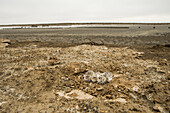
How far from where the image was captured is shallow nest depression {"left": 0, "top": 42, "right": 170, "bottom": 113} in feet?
11.5

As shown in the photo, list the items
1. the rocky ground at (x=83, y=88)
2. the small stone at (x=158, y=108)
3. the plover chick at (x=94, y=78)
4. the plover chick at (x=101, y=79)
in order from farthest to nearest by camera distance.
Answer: the plover chick at (x=94, y=78)
the plover chick at (x=101, y=79)
the rocky ground at (x=83, y=88)
the small stone at (x=158, y=108)

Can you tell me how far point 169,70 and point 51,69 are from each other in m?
5.15

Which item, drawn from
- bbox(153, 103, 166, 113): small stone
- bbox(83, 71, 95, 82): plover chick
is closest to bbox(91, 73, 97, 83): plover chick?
bbox(83, 71, 95, 82): plover chick

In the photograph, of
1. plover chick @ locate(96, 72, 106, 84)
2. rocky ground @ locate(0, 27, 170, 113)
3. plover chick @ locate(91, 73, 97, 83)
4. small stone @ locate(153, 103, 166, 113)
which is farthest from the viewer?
plover chick @ locate(91, 73, 97, 83)

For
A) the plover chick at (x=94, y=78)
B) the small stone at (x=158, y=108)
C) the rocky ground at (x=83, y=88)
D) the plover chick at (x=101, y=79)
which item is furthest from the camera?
the plover chick at (x=94, y=78)

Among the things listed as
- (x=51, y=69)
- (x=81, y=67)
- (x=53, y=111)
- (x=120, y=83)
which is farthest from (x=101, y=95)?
(x=51, y=69)

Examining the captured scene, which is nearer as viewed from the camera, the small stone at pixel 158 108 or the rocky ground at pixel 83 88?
the small stone at pixel 158 108

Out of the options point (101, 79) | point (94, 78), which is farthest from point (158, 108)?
point (94, 78)

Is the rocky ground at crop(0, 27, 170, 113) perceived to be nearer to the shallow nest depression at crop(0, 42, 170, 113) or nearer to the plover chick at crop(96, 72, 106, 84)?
the shallow nest depression at crop(0, 42, 170, 113)

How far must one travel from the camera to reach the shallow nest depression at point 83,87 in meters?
3.50

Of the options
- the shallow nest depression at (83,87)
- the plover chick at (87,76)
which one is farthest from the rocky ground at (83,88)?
the plover chick at (87,76)

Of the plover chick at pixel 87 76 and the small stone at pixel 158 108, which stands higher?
the plover chick at pixel 87 76

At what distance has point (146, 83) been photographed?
445 centimetres

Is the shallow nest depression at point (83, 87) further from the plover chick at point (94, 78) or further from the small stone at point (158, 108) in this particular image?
the plover chick at point (94, 78)
